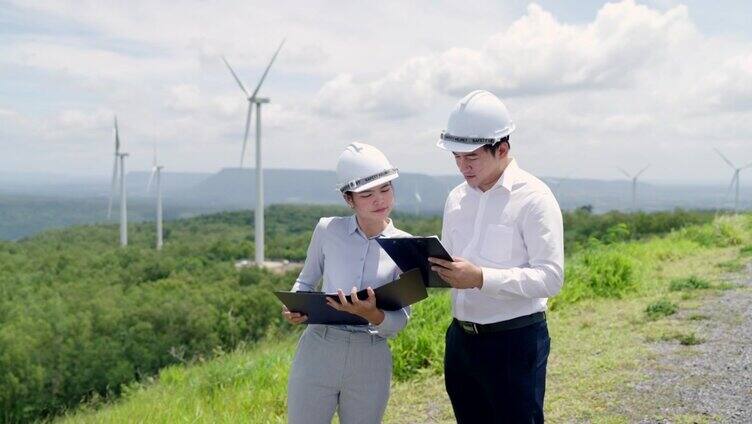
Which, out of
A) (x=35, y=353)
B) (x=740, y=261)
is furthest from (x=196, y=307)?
(x=740, y=261)

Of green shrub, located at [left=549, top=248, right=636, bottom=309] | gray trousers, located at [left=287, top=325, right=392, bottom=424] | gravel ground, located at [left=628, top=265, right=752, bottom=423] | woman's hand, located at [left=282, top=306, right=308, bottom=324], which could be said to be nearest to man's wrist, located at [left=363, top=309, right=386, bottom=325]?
gray trousers, located at [left=287, top=325, right=392, bottom=424]

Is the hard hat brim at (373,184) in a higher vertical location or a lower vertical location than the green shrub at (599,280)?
higher

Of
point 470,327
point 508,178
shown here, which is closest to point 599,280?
point 470,327

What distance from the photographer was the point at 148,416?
17.1ft

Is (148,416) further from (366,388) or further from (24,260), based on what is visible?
(24,260)

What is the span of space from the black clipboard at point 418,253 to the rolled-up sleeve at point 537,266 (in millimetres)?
182

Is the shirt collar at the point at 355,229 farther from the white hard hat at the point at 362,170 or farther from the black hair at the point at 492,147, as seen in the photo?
the black hair at the point at 492,147

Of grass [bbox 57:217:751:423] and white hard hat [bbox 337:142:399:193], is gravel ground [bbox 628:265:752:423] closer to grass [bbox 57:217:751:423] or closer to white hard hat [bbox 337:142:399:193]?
grass [bbox 57:217:751:423]

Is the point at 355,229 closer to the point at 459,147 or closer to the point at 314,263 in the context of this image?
the point at 314,263

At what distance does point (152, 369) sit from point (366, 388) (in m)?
28.4

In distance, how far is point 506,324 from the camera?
2.81 metres

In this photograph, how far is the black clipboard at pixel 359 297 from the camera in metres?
2.66

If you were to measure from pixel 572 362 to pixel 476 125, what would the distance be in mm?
3815

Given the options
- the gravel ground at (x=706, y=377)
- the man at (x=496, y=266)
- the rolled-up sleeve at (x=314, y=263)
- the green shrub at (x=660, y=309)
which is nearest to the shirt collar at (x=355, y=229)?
the rolled-up sleeve at (x=314, y=263)
